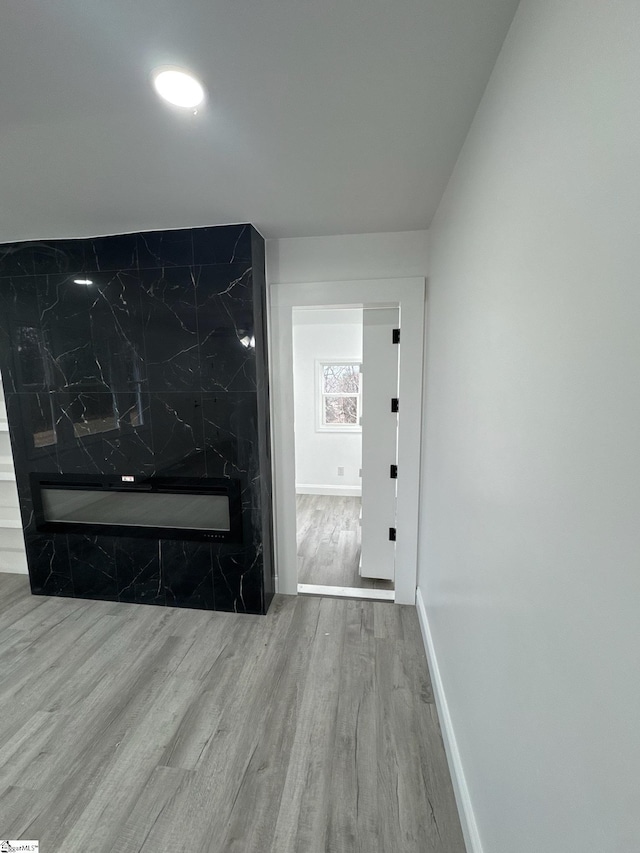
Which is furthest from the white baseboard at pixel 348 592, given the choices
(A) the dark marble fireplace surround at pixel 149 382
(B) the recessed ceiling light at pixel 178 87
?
(B) the recessed ceiling light at pixel 178 87

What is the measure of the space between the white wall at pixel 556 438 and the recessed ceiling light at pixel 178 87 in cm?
89

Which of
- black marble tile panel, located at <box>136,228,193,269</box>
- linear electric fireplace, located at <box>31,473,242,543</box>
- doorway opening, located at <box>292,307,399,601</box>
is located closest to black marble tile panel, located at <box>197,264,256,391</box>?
black marble tile panel, located at <box>136,228,193,269</box>

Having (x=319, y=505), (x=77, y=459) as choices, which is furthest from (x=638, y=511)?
(x=319, y=505)

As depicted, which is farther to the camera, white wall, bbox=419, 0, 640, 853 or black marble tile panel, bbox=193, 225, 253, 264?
black marble tile panel, bbox=193, 225, 253, 264

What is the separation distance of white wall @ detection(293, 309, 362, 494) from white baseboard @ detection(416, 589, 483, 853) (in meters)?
3.18

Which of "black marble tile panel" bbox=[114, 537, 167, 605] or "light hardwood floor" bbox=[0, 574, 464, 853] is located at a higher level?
"black marble tile panel" bbox=[114, 537, 167, 605]

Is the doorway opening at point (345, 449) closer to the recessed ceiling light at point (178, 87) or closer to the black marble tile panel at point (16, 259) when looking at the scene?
the recessed ceiling light at point (178, 87)

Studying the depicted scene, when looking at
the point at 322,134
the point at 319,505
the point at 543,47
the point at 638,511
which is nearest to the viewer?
the point at 638,511

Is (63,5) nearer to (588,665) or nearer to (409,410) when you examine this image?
(588,665)

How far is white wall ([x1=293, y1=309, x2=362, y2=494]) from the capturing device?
5.03 metres

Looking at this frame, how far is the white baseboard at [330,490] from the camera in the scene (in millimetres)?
5254

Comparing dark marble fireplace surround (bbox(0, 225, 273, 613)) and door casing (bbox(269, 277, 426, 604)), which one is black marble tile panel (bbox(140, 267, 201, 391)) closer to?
dark marble fireplace surround (bbox(0, 225, 273, 613))

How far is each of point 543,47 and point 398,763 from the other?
2.35 meters

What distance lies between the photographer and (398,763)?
5.10ft
